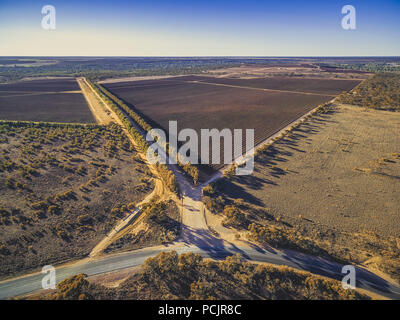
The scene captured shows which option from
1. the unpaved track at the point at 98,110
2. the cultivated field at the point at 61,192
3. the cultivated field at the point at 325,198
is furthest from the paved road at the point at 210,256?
the unpaved track at the point at 98,110

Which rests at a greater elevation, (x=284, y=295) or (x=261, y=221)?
(x=261, y=221)

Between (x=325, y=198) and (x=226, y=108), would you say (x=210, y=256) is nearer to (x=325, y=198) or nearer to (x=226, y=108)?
(x=325, y=198)

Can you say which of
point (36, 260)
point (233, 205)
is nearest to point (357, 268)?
point (233, 205)

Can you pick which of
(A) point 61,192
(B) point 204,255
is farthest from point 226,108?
(B) point 204,255

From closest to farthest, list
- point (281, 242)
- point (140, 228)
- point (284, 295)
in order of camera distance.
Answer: point (284, 295), point (281, 242), point (140, 228)

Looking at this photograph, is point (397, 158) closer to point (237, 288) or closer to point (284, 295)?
point (284, 295)

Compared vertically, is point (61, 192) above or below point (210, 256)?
above

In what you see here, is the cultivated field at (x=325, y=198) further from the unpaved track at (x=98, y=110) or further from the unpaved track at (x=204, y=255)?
the unpaved track at (x=98, y=110)
